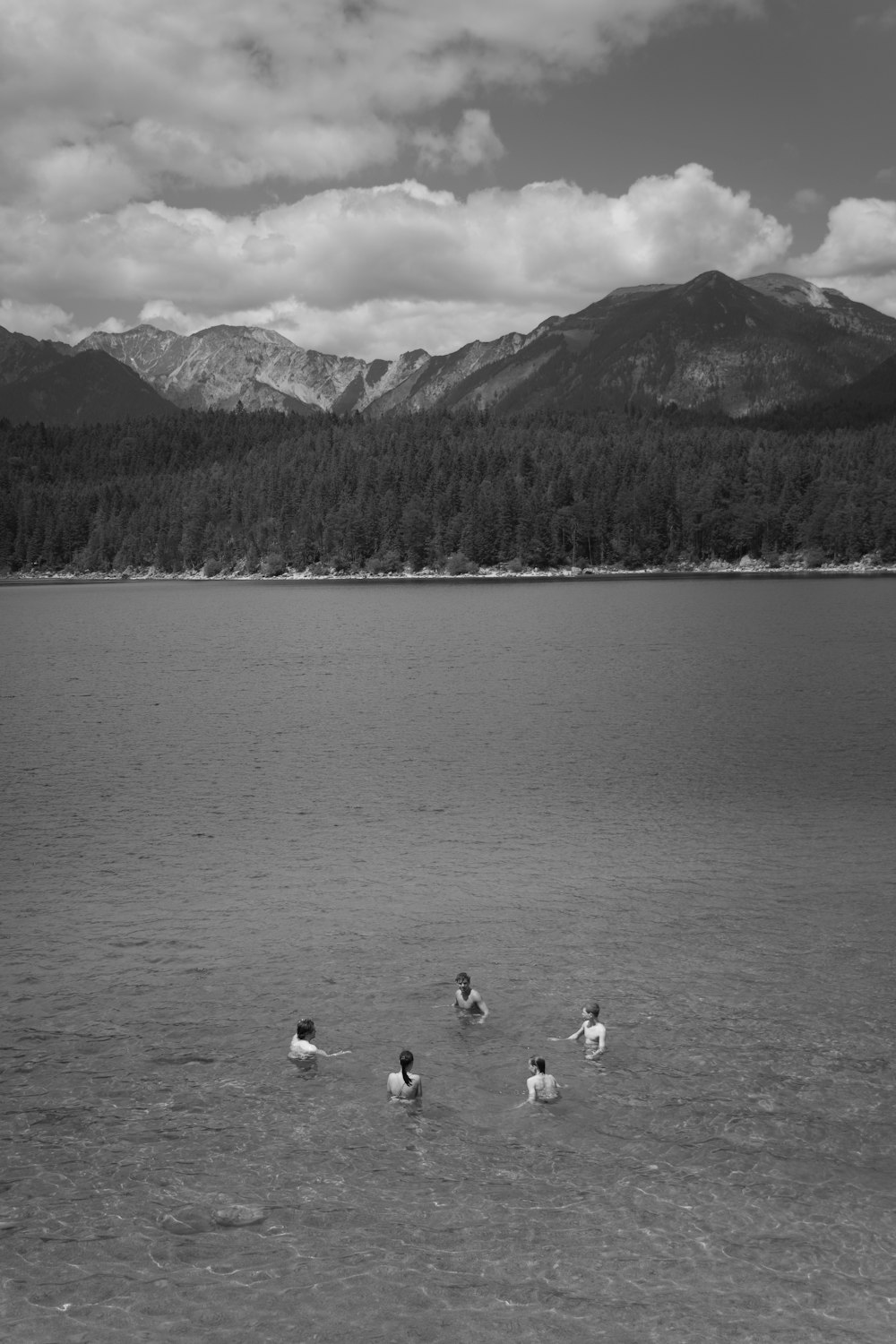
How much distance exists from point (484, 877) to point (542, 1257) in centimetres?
1844

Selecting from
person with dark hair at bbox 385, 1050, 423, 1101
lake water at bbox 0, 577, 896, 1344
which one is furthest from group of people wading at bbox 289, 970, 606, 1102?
lake water at bbox 0, 577, 896, 1344

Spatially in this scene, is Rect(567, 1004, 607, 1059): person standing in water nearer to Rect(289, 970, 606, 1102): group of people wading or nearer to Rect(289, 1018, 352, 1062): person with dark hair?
Answer: Rect(289, 970, 606, 1102): group of people wading

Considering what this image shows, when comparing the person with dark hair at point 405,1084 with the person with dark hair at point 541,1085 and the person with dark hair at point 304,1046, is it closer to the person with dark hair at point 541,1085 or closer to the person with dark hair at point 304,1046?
the person with dark hair at point 304,1046

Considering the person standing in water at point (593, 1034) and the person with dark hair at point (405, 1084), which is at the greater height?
the person standing in water at point (593, 1034)

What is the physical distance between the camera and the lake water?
47.7 feet

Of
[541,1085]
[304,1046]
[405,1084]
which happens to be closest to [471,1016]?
[405,1084]

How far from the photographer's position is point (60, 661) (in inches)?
3969

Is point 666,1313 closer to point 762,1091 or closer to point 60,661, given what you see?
point 762,1091

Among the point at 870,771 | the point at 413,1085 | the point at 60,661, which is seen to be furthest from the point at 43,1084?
the point at 60,661

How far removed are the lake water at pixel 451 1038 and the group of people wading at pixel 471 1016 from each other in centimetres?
36

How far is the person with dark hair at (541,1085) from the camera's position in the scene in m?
19.1

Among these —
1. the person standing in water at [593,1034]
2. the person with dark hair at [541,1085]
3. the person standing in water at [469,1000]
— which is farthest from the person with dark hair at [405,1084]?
the person standing in water at [593,1034]

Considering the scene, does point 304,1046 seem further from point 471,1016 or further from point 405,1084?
point 471,1016

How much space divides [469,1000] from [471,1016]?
1.53ft
